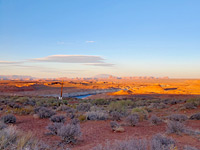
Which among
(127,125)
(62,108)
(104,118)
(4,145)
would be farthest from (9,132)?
(62,108)

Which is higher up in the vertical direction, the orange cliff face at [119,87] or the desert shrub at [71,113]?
the desert shrub at [71,113]

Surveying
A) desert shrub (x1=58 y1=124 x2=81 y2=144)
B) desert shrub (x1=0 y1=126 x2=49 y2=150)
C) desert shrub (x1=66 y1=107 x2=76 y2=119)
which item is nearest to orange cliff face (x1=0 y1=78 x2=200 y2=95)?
desert shrub (x1=66 y1=107 x2=76 y2=119)

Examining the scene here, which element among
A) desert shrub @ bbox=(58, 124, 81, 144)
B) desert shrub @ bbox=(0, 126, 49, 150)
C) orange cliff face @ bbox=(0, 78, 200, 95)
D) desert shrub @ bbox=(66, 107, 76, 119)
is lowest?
orange cliff face @ bbox=(0, 78, 200, 95)

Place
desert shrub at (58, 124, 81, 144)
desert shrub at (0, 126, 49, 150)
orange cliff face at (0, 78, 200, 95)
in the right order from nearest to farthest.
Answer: desert shrub at (0, 126, 49, 150) < desert shrub at (58, 124, 81, 144) < orange cliff face at (0, 78, 200, 95)

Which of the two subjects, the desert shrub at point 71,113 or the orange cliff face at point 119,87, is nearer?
the desert shrub at point 71,113

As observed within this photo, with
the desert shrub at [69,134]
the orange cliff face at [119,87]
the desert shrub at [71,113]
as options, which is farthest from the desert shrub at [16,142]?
the orange cliff face at [119,87]

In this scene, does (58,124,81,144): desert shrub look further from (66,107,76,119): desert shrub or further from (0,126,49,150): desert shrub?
(66,107,76,119): desert shrub

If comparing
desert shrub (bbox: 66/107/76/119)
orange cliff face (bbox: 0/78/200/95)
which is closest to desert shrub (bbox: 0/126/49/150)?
desert shrub (bbox: 66/107/76/119)

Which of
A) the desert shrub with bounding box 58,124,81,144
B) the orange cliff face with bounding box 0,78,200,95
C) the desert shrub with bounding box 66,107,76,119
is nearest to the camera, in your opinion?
the desert shrub with bounding box 58,124,81,144

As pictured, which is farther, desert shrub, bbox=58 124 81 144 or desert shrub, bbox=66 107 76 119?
desert shrub, bbox=66 107 76 119

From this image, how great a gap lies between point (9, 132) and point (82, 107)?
13.0 m

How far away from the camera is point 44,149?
17.1ft

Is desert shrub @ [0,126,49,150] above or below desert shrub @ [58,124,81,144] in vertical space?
above

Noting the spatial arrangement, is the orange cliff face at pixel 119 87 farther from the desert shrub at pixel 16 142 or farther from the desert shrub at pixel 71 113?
the desert shrub at pixel 16 142
